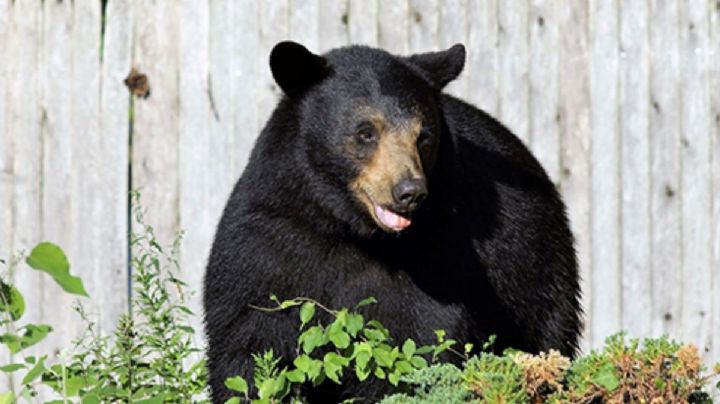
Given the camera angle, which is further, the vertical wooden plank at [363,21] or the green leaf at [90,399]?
the vertical wooden plank at [363,21]

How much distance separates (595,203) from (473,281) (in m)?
2.36

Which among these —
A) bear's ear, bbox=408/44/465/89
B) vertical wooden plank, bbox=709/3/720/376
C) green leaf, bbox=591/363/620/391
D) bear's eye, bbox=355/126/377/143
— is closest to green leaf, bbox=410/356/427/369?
green leaf, bbox=591/363/620/391

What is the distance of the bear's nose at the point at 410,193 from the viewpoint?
4750 millimetres

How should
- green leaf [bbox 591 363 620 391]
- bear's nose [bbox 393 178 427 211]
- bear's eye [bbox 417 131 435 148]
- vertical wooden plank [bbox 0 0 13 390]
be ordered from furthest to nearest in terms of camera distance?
vertical wooden plank [bbox 0 0 13 390] → bear's eye [bbox 417 131 435 148] → bear's nose [bbox 393 178 427 211] → green leaf [bbox 591 363 620 391]

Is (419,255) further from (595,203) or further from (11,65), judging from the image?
(11,65)

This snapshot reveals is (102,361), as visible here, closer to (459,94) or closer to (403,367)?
(403,367)

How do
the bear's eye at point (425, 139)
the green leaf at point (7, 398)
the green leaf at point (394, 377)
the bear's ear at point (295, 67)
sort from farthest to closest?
1. the bear's ear at point (295, 67)
2. the bear's eye at point (425, 139)
3. the green leaf at point (394, 377)
4. the green leaf at point (7, 398)

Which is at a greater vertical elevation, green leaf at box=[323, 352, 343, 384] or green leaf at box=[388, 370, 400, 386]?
green leaf at box=[323, 352, 343, 384]

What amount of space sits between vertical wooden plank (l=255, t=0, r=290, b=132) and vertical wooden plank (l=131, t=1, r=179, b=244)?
41 centimetres

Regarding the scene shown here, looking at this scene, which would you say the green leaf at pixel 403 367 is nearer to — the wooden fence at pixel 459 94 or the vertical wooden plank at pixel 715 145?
the wooden fence at pixel 459 94

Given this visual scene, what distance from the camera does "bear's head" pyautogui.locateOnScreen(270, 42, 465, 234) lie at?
194 inches

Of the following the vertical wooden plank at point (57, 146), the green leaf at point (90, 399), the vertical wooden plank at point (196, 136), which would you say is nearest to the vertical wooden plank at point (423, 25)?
the vertical wooden plank at point (196, 136)

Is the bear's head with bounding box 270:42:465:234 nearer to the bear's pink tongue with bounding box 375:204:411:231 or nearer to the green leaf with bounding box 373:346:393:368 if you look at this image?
the bear's pink tongue with bounding box 375:204:411:231

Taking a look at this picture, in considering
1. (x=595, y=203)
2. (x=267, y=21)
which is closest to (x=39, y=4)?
(x=267, y=21)
